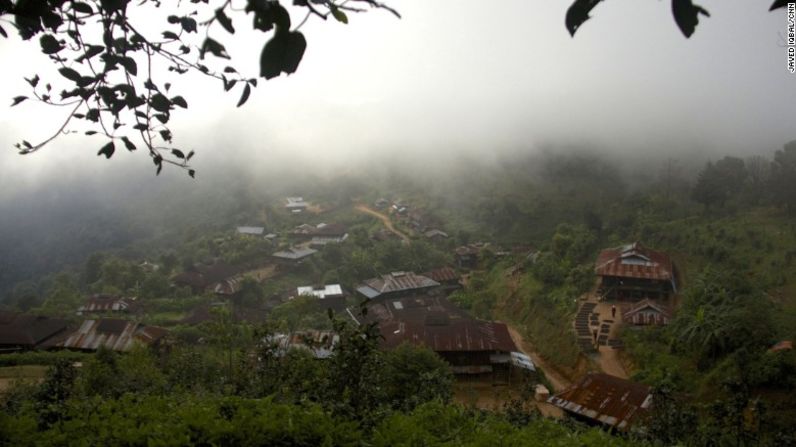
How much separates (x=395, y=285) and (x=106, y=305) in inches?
723

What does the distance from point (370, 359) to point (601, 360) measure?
16.7 m

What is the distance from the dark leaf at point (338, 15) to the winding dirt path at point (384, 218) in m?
40.8

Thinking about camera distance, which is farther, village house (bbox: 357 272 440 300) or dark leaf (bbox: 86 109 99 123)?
village house (bbox: 357 272 440 300)

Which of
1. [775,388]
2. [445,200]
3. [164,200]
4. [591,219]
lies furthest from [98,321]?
[164,200]

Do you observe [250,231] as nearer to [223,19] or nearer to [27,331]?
[27,331]

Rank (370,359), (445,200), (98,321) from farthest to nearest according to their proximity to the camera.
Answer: (445,200)
(98,321)
(370,359)

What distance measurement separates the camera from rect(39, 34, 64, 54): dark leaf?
9.87ft

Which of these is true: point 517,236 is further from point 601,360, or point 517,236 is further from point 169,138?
point 169,138

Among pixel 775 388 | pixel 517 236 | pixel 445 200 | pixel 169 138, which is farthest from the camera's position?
pixel 445 200

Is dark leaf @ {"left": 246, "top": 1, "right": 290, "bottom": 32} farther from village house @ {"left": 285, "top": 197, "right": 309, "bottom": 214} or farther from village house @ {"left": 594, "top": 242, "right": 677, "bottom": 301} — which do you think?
village house @ {"left": 285, "top": 197, "right": 309, "bottom": 214}

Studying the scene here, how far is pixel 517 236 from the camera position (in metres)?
40.0

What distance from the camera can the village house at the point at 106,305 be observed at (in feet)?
102

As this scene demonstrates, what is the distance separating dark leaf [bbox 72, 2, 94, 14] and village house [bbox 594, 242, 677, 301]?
1031 inches

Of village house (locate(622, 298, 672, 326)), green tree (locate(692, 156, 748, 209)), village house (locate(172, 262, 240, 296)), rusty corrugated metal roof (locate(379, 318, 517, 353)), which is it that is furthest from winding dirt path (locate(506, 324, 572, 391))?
village house (locate(172, 262, 240, 296))
